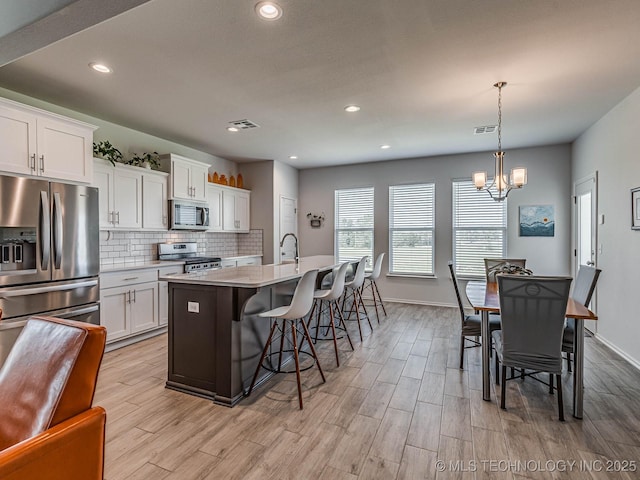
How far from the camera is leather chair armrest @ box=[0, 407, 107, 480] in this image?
907mm

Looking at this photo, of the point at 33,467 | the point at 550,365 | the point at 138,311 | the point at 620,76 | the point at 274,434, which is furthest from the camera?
the point at 138,311

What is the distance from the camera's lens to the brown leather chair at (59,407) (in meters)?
0.99

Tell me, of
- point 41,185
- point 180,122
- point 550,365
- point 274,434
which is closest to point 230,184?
point 180,122

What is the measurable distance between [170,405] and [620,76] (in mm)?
4645

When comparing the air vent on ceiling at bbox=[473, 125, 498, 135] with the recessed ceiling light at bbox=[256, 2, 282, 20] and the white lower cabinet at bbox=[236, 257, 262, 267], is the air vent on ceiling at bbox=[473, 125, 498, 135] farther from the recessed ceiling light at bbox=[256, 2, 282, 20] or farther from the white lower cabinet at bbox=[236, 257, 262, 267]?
the white lower cabinet at bbox=[236, 257, 262, 267]

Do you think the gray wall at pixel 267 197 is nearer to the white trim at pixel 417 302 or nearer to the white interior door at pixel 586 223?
the white trim at pixel 417 302

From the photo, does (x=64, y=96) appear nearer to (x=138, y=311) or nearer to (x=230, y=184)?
(x=138, y=311)

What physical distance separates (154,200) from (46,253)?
1615 millimetres

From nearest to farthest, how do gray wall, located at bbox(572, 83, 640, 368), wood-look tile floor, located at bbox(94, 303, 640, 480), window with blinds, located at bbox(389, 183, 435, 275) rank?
wood-look tile floor, located at bbox(94, 303, 640, 480) < gray wall, located at bbox(572, 83, 640, 368) < window with blinds, located at bbox(389, 183, 435, 275)

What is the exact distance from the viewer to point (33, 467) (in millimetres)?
938

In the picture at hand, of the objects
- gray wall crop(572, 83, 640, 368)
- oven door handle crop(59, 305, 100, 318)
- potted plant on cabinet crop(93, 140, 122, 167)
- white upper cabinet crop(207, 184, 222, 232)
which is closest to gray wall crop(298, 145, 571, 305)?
gray wall crop(572, 83, 640, 368)

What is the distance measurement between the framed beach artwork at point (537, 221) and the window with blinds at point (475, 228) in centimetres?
27

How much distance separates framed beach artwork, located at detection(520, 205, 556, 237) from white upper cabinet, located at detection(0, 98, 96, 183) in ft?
19.7

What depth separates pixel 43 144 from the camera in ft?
9.81
